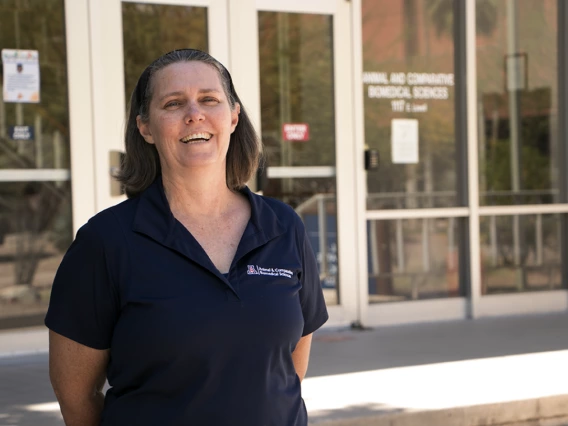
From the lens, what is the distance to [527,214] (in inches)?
352

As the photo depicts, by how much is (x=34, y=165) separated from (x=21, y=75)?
0.65 meters

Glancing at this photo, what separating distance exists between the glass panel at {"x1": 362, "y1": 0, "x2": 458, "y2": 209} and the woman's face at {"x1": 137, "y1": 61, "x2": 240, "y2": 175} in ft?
19.3

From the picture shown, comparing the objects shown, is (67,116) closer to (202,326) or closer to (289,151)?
(289,151)

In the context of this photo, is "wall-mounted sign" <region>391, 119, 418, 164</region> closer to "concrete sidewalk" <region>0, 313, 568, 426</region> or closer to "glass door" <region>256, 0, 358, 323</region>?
"glass door" <region>256, 0, 358, 323</region>

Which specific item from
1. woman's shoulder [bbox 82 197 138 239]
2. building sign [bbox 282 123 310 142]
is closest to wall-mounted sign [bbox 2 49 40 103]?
building sign [bbox 282 123 310 142]

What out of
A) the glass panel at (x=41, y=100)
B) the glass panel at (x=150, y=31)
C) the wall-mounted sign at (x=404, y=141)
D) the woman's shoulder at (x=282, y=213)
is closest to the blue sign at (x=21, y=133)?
the glass panel at (x=41, y=100)

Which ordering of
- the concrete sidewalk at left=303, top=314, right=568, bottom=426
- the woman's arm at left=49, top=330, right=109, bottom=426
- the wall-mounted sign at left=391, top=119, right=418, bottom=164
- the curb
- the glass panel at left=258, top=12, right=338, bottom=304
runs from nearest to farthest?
the woman's arm at left=49, top=330, right=109, bottom=426, the curb, the concrete sidewalk at left=303, top=314, right=568, bottom=426, the glass panel at left=258, top=12, right=338, bottom=304, the wall-mounted sign at left=391, top=119, right=418, bottom=164

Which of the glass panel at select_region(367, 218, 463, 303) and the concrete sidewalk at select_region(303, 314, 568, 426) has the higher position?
the glass panel at select_region(367, 218, 463, 303)

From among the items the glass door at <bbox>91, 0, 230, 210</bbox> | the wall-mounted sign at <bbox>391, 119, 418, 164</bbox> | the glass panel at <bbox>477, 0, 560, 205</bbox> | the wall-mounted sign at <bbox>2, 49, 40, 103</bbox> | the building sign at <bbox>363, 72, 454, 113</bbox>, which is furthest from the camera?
the glass panel at <bbox>477, 0, 560, 205</bbox>

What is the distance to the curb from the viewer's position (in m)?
5.03

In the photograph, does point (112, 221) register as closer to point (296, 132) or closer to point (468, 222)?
point (296, 132)

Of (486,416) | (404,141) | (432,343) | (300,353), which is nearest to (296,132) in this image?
(404,141)

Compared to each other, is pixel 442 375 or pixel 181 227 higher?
pixel 181 227

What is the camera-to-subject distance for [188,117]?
236 cm
